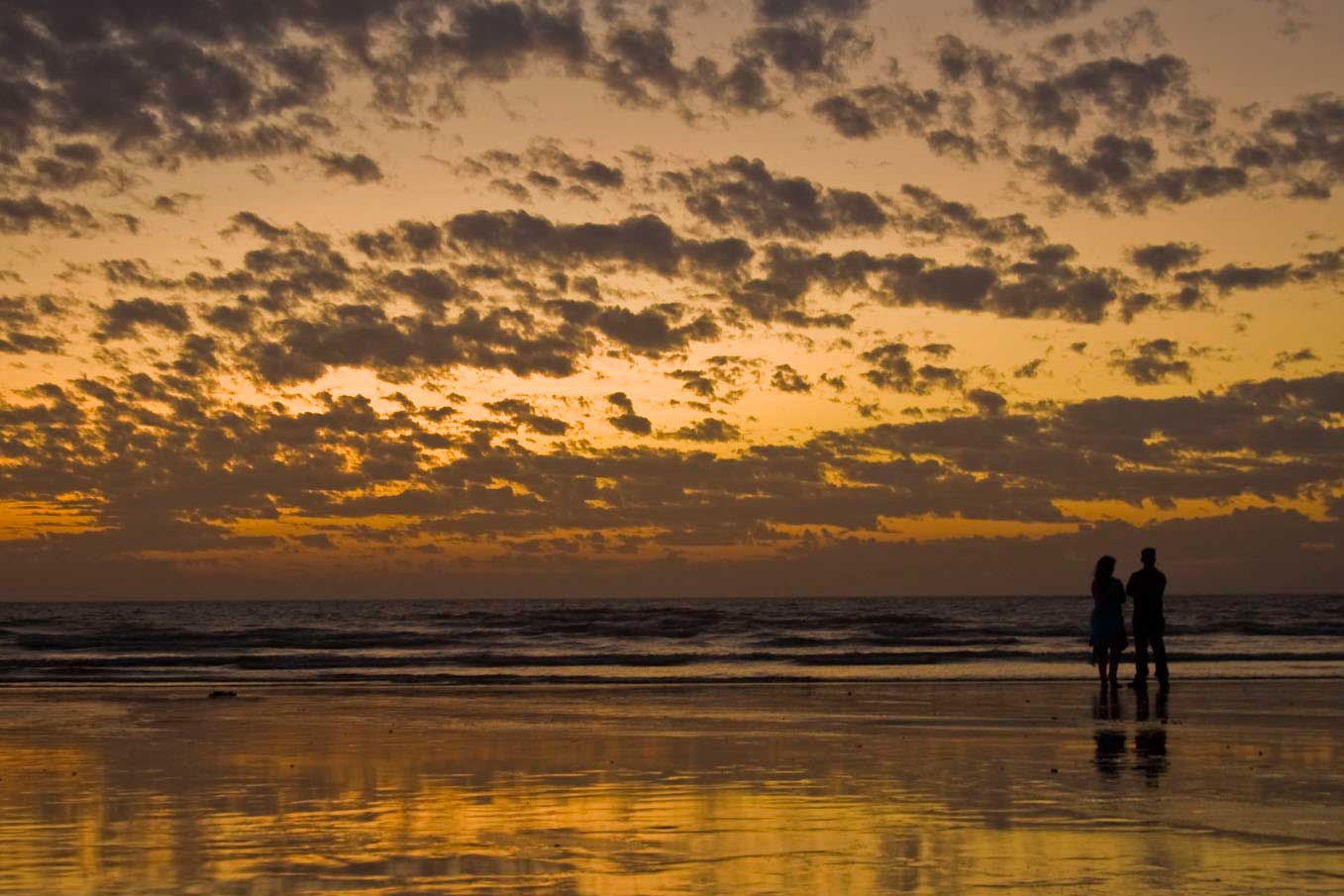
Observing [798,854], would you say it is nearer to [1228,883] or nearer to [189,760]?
[1228,883]

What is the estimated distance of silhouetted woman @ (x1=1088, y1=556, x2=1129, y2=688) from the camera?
22.2 meters

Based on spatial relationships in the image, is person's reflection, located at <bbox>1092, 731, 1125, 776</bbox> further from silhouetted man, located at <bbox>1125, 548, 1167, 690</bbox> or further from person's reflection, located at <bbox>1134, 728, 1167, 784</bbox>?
silhouetted man, located at <bbox>1125, 548, 1167, 690</bbox>

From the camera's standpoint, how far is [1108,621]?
2239cm

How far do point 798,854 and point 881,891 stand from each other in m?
1.06

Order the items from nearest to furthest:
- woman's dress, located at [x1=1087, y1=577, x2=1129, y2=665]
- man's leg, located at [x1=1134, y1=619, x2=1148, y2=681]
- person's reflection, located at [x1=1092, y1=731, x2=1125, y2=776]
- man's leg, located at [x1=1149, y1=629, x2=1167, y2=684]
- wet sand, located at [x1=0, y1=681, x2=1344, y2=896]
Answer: wet sand, located at [x1=0, y1=681, x2=1344, y2=896] < person's reflection, located at [x1=1092, y1=731, x2=1125, y2=776] < man's leg, located at [x1=1134, y1=619, x2=1148, y2=681] < man's leg, located at [x1=1149, y1=629, x2=1167, y2=684] < woman's dress, located at [x1=1087, y1=577, x2=1129, y2=665]

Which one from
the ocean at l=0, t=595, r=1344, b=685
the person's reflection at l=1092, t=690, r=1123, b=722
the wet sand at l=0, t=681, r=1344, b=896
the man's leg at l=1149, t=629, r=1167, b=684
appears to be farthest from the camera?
the ocean at l=0, t=595, r=1344, b=685

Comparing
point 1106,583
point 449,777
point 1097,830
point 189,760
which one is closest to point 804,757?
point 449,777

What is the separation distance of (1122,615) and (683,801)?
13.3 m

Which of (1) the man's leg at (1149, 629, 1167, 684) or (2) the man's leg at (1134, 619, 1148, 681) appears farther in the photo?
(1) the man's leg at (1149, 629, 1167, 684)

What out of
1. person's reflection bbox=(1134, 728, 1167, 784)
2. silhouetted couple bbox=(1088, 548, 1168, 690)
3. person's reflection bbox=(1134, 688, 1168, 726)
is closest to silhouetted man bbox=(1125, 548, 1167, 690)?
silhouetted couple bbox=(1088, 548, 1168, 690)

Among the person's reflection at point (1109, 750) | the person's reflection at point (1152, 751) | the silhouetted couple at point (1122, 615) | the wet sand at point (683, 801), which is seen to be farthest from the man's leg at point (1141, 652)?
the person's reflection at point (1109, 750)

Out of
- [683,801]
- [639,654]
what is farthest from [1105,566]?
[639,654]

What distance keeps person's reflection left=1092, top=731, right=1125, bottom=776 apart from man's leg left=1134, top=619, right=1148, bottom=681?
6664 millimetres

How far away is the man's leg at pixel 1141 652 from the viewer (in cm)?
2150
